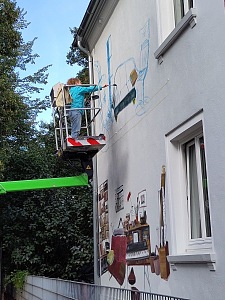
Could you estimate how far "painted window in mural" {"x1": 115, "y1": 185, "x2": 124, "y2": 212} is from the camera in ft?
31.3

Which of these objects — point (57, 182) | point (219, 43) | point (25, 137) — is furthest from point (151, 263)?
point (25, 137)

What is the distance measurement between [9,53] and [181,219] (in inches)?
456

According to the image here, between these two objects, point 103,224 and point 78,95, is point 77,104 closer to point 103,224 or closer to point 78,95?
point 78,95

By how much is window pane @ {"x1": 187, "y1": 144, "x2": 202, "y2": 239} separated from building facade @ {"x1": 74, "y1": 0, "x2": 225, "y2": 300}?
0.04ft

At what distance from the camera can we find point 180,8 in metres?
7.13

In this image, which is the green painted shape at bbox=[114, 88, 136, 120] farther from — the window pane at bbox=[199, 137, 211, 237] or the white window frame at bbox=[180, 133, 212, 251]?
the window pane at bbox=[199, 137, 211, 237]

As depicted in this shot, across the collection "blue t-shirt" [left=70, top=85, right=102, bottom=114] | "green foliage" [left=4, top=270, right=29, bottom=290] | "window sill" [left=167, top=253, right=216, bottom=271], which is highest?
"blue t-shirt" [left=70, top=85, right=102, bottom=114]

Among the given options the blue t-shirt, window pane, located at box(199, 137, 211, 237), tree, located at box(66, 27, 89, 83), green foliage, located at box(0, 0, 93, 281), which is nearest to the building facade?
window pane, located at box(199, 137, 211, 237)

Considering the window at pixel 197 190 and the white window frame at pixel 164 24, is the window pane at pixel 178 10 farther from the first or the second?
the window at pixel 197 190

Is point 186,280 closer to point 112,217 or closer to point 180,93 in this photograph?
point 180,93

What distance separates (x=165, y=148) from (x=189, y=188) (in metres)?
0.75

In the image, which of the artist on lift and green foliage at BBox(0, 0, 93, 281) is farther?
green foliage at BBox(0, 0, 93, 281)

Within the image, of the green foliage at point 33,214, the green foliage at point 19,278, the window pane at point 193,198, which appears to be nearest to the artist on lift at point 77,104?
the window pane at point 193,198

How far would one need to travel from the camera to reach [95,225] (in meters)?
11.8
